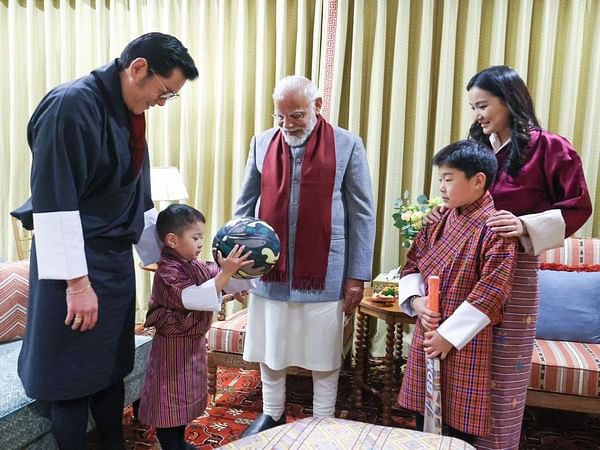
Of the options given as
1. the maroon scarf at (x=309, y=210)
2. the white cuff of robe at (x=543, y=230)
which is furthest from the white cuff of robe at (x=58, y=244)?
the white cuff of robe at (x=543, y=230)

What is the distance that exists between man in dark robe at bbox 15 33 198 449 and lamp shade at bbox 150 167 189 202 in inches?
58.3

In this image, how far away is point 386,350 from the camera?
2520 mm

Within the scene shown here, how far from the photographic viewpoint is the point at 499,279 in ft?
5.00

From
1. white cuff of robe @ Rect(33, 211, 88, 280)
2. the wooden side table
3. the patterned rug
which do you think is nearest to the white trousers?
the patterned rug

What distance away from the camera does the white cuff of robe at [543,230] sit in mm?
1542

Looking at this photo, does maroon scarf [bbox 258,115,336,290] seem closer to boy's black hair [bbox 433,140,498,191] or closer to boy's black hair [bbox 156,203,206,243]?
boy's black hair [bbox 156,203,206,243]

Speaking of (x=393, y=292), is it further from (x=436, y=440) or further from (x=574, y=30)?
(x=574, y=30)

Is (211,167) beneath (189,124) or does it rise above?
beneath

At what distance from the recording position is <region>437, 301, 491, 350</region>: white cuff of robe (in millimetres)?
1535

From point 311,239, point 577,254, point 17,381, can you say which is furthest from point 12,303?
point 577,254

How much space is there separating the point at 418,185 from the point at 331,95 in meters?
0.74

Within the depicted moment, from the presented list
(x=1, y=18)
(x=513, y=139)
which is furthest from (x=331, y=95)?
(x=1, y=18)

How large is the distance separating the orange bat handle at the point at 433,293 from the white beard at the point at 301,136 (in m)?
0.71

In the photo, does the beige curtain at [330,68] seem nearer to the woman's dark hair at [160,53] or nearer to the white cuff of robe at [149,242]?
the white cuff of robe at [149,242]
